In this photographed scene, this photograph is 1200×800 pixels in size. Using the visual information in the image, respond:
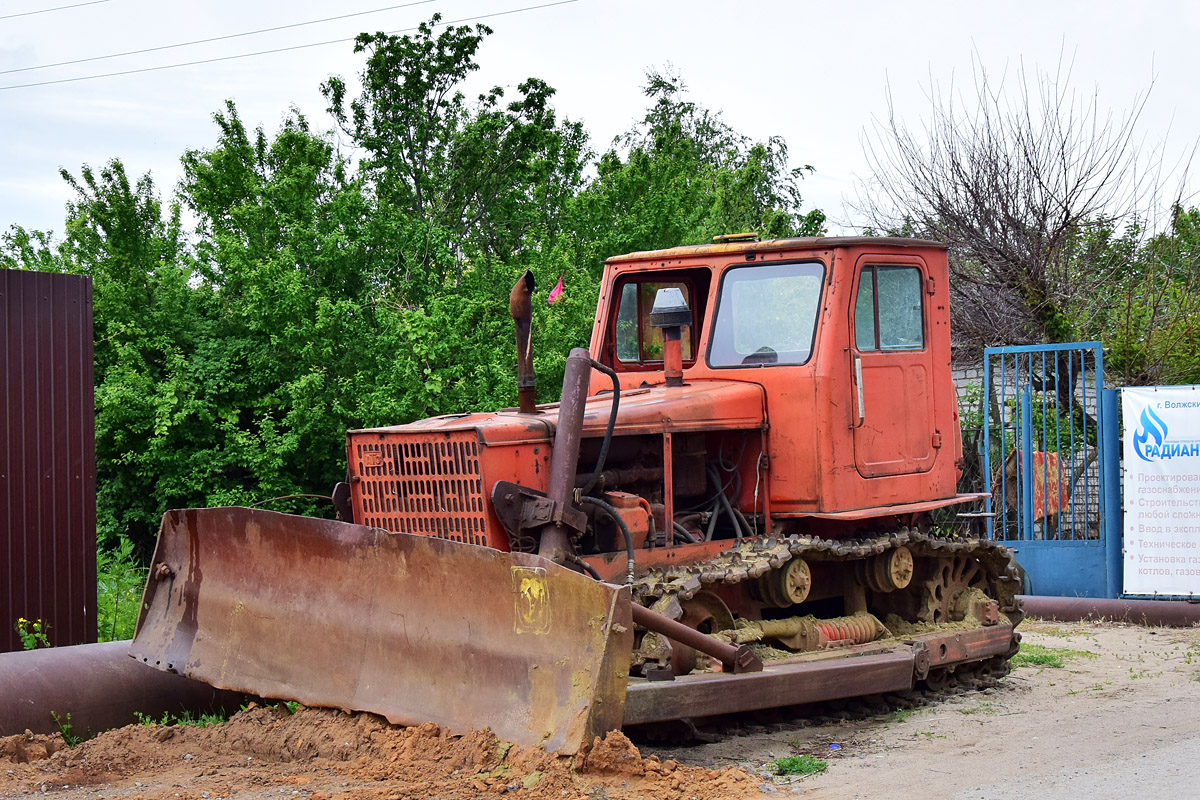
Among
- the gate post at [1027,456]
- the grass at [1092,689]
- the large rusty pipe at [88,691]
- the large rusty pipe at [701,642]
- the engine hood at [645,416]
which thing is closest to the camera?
the large rusty pipe at [701,642]

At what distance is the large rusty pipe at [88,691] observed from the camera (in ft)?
21.2

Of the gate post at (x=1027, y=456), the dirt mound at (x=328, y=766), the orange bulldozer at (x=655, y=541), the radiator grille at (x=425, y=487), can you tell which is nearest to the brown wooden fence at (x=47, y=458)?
the orange bulldozer at (x=655, y=541)

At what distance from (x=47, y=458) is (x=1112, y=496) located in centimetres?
942

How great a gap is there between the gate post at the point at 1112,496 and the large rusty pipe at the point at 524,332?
25.4 ft

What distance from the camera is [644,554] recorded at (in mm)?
6516

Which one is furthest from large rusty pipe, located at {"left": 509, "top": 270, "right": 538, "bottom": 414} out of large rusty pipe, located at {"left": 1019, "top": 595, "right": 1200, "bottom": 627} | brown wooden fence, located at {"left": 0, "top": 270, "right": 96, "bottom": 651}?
large rusty pipe, located at {"left": 1019, "top": 595, "right": 1200, "bottom": 627}

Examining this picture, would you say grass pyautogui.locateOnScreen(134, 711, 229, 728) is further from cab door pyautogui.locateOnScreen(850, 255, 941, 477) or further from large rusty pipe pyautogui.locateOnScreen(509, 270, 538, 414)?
cab door pyautogui.locateOnScreen(850, 255, 941, 477)

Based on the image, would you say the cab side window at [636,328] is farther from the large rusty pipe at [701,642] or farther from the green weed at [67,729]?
the green weed at [67,729]

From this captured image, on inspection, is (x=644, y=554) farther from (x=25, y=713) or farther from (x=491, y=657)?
(x=25, y=713)

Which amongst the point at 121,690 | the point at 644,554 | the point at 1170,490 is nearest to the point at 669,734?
the point at 644,554

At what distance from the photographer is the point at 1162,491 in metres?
11.6

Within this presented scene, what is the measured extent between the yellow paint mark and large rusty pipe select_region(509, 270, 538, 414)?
1125 millimetres

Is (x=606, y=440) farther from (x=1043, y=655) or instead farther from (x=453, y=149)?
(x=453, y=149)

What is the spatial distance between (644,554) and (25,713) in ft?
10.7
